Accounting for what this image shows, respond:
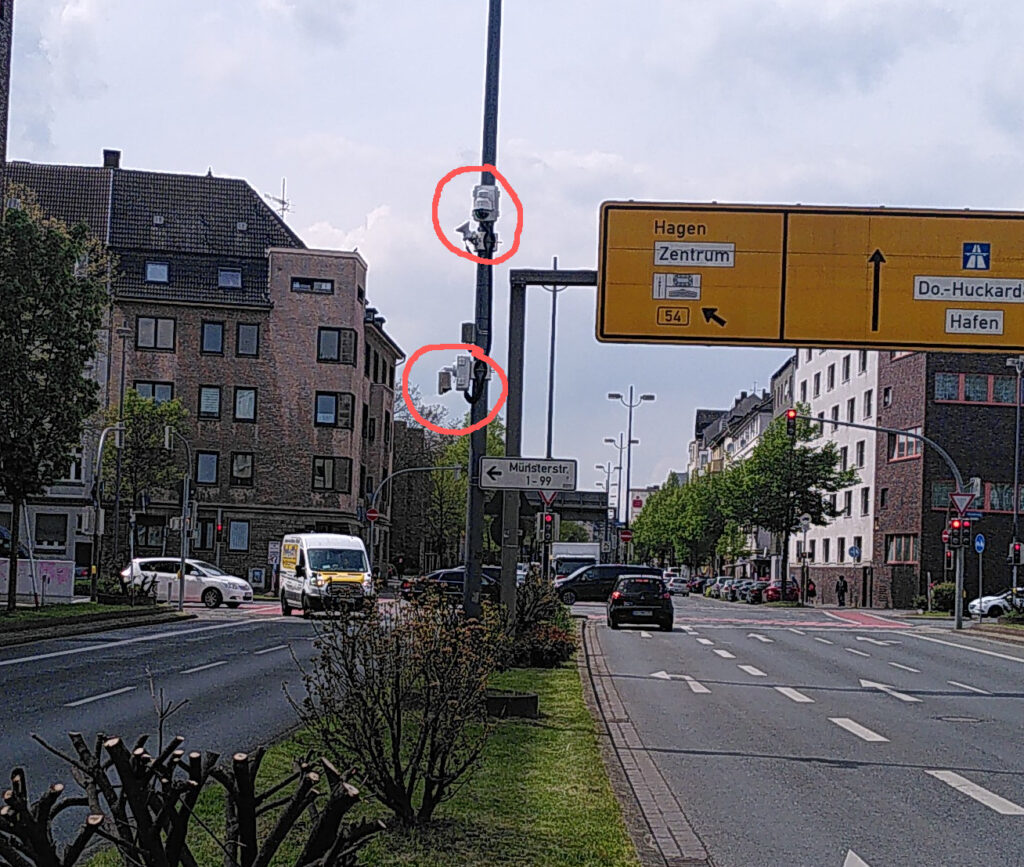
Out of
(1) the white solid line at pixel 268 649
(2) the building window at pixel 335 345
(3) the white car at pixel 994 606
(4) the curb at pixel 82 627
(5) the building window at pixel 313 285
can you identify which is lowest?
(3) the white car at pixel 994 606

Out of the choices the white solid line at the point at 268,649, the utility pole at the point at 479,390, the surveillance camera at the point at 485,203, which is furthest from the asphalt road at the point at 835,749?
the white solid line at the point at 268,649

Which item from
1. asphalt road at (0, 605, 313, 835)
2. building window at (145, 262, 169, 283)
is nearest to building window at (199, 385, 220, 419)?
building window at (145, 262, 169, 283)

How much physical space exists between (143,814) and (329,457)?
63.1 meters

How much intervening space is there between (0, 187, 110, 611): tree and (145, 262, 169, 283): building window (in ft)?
114

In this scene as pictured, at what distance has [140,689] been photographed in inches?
731

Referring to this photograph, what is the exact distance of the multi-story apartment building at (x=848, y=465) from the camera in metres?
76.9

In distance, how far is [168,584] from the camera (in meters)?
47.4

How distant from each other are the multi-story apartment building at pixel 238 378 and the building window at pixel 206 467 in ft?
0.21

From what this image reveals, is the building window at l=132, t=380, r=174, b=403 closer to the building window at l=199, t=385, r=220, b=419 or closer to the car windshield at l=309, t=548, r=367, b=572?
the building window at l=199, t=385, r=220, b=419

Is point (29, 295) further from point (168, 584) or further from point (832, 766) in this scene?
point (832, 766)

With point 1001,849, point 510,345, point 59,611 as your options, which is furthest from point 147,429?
point 1001,849

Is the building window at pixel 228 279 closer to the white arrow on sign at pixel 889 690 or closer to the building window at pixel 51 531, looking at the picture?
the building window at pixel 51 531

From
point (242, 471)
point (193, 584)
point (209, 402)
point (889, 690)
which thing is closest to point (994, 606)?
point (193, 584)

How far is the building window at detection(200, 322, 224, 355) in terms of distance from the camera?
221 feet
